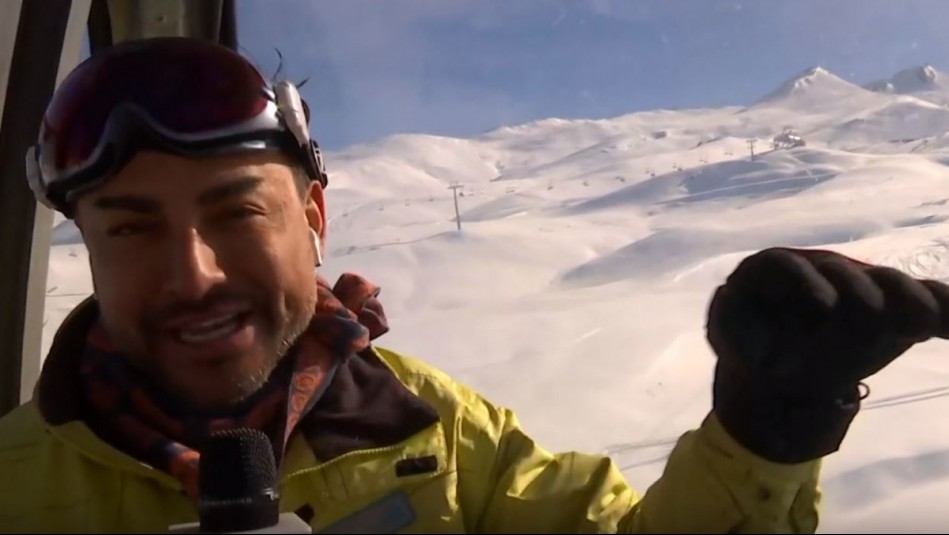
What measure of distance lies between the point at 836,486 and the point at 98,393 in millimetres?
1289

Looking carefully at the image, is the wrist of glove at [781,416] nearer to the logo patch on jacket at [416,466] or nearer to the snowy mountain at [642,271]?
the snowy mountain at [642,271]

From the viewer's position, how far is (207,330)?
1074 mm

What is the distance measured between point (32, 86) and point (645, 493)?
1.46 m

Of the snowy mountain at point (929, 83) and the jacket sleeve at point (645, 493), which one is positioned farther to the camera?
the snowy mountain at point (929, 83)

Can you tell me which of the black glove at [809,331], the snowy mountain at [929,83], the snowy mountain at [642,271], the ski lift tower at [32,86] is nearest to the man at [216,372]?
the black glove at [809,331]

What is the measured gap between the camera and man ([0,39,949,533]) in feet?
3.55

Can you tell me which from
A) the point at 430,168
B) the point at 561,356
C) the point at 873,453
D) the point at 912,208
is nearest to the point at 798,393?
the point at 873,453

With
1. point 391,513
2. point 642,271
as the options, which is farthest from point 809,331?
point 642,271

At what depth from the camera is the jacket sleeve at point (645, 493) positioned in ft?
2.95

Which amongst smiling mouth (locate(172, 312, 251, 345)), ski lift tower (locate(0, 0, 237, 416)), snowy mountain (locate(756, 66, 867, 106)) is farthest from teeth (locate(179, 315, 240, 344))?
snowy mountain (locate(756, 66, 867, 106))

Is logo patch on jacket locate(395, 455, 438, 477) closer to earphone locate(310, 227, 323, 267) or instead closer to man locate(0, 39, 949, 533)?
man locate(0, 39, 949, 533)

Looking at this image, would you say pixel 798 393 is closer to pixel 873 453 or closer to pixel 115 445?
pixel 115 445

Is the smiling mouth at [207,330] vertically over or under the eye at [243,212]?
under

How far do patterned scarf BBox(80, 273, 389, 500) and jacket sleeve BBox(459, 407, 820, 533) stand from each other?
0.24 meters
